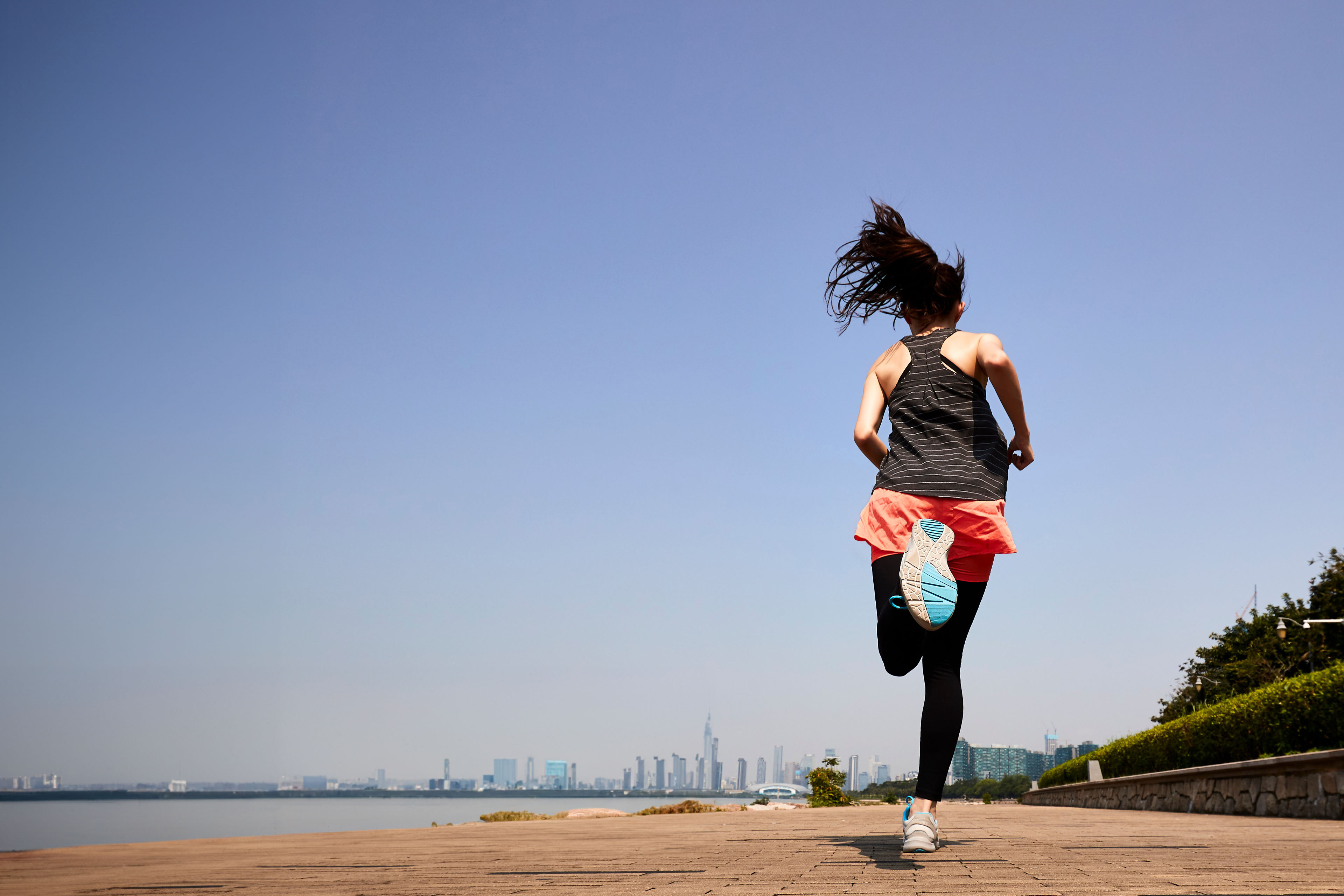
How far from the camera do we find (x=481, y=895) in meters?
2.20

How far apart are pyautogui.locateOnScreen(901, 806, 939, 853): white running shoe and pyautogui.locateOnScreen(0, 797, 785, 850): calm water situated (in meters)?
4.15

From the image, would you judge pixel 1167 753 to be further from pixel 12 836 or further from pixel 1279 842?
pixel 12 836

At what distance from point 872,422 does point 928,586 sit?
98 cm

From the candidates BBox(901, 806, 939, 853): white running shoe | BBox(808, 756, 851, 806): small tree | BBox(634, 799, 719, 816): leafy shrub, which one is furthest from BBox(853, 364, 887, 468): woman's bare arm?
BBox(808, 756, 851, 806): small tree

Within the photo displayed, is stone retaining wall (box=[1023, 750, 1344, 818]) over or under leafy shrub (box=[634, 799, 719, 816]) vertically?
over

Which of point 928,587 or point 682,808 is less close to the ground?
point 928,587

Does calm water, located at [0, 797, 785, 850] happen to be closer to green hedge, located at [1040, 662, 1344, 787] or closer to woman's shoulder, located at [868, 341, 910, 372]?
woman's shoulder, located at [868, 341, 910, 372]

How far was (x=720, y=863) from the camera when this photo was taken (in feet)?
9.70

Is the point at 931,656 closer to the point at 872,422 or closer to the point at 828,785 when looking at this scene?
the point at 872,422

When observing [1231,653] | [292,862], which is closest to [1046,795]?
[1231,653]

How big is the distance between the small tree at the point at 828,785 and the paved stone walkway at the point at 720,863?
19850 millimetres

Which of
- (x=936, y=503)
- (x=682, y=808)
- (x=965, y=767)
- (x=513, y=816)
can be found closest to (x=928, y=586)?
(x=936, y=503)

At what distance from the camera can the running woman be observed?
3.20m

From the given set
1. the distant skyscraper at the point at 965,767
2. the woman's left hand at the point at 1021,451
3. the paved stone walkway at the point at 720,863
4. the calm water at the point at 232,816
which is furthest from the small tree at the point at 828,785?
the distant skyscraper at the point at 965,767
